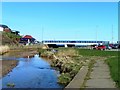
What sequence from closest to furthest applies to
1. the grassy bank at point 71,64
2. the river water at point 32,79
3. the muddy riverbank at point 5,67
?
the river water at point 32,79, the grassy bank at point 71,64, the muddy riverbank at point 5,67

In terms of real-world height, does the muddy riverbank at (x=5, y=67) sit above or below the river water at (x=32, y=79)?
above

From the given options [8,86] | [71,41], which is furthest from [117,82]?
[71,41]

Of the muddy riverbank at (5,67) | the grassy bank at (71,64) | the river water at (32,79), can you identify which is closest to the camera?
the river water at (32,79)

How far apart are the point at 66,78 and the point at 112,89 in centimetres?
645

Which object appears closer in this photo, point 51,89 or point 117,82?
point 117,82

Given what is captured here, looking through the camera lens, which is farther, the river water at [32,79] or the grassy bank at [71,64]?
the grassy bank at [71,64]

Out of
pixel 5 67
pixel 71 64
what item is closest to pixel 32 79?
pixel 71 64

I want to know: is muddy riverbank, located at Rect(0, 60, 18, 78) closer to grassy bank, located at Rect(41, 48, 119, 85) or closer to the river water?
Result: the river water

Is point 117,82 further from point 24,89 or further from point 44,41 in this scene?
point 44,41

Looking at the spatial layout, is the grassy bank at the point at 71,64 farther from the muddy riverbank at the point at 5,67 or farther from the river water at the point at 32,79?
the muddy riverbank at the point at 5,67

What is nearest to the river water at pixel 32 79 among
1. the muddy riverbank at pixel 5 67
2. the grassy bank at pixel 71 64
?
the muddy riverbank at pixel 5 67

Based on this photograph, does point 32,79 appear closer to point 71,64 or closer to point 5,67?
point 71,64

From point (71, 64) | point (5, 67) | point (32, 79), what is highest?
point (71, 64)

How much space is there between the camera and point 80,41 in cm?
13750
